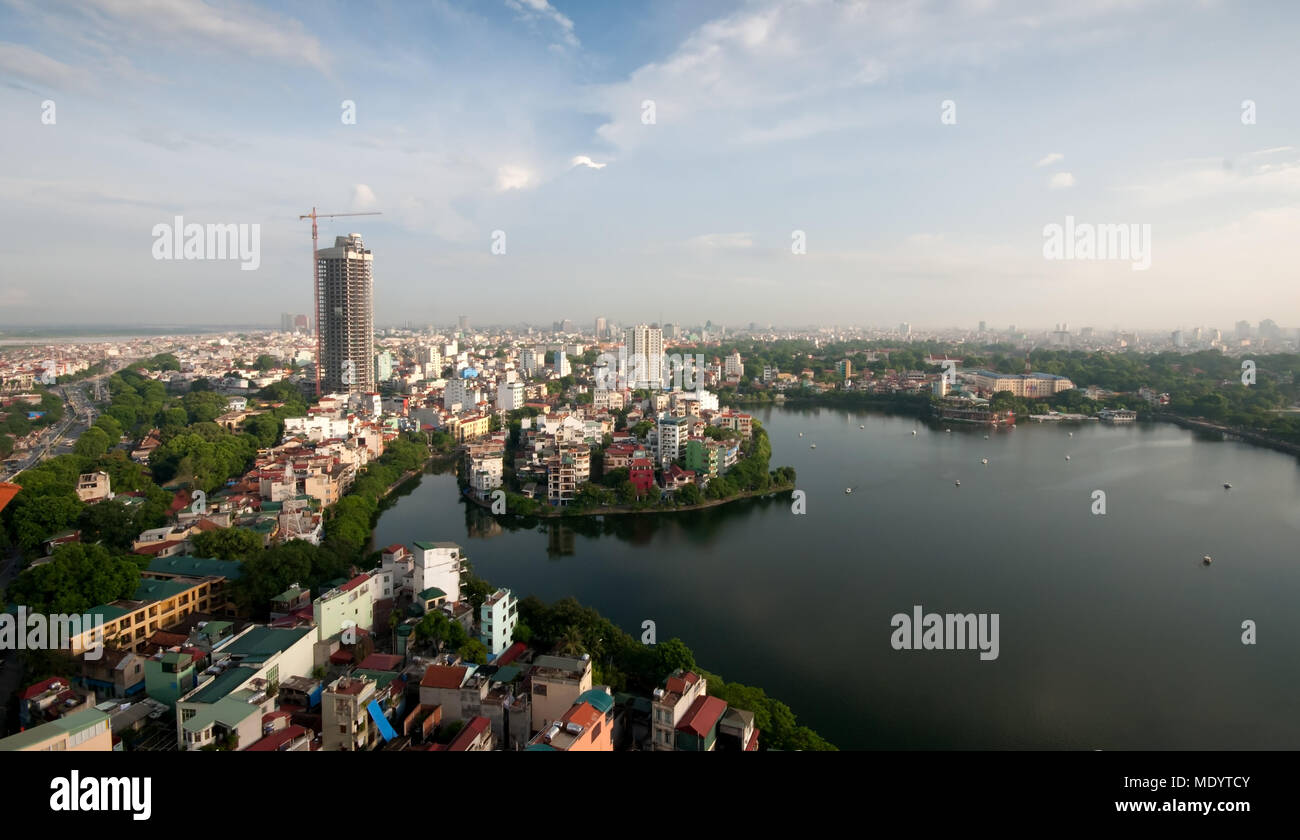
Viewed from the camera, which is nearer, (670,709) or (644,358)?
(670,709)

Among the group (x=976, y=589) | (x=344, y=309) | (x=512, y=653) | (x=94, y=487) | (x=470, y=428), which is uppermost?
(x=344, y=309)

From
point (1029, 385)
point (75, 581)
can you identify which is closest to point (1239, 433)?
point (1029, 385)

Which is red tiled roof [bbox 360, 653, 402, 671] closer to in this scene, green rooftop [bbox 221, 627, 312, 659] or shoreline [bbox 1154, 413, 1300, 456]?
green rooftop [bbox 221, 627, 312, 659]

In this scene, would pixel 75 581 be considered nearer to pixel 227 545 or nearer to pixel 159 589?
pixel 159 589

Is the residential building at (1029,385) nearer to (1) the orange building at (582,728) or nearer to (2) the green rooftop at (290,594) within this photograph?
(2) the green rooftop at (290,594)

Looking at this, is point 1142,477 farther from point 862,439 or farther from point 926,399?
point 926,399

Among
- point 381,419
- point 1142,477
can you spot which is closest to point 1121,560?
point 1142,477
